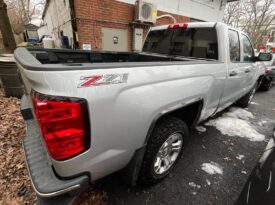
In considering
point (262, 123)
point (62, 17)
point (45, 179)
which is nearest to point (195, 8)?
point (62, 17)

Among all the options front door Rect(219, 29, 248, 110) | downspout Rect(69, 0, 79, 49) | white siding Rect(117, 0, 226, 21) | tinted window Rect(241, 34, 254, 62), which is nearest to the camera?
front door Rect(219, 29, 248, 110)

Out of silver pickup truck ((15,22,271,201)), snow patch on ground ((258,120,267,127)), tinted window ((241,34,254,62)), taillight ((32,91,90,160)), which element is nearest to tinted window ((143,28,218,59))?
silver pickup truck ((15,22,271,201))

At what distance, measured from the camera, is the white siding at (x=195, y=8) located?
7449 mm

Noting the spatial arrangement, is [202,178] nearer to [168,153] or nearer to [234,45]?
[168,153]

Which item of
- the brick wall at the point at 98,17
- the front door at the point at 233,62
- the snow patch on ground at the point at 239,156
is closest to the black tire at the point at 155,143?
the front door at the point at 233,62

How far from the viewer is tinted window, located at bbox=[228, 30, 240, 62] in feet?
8.40

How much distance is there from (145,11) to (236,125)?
5197 mm

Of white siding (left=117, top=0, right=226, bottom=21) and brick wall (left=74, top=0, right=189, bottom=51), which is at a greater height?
white siding (left=117, top=0, right=226, bottom=21)

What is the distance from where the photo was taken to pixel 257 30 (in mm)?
23094

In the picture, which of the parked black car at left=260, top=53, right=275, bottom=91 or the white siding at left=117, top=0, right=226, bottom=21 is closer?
the parked black car at left=260, top=53, right=275, bottom=91

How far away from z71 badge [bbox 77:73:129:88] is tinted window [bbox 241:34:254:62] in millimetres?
2810

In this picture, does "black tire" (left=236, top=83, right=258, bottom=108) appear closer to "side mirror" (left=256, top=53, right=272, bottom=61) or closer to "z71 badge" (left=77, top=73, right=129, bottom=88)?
"side mirror" (left=256, top=53, right=272, bottom=61)

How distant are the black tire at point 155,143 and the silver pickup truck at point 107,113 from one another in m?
0.01

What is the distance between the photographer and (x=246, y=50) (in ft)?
10.5
